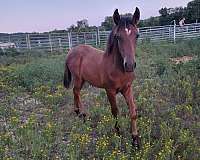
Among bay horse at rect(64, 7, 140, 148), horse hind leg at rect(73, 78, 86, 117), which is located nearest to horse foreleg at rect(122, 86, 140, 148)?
bay horse at rect(64, 7, 140, 148)

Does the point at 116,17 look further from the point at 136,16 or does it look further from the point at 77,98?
the point at 77,98

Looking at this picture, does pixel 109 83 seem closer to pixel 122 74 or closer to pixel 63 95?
pixel 122 74

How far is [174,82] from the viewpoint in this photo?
10.5 m

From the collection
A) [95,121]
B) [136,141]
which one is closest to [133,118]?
[136,141]

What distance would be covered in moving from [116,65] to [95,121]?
4.73 ft

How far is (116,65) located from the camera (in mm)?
6555

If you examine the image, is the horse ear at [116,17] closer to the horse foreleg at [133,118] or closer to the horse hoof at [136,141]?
the horse foreleg at [133,118]

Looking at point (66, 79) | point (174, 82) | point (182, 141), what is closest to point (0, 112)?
point (66, 79)

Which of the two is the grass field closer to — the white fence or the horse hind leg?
the horse hind leg

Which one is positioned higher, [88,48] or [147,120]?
[88,48]

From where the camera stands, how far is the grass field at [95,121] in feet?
18.7

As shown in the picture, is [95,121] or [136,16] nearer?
[136,16]

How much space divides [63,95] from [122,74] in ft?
11.4

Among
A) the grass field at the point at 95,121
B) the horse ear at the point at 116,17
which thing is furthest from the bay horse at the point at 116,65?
the grass field at the point at 95,121
